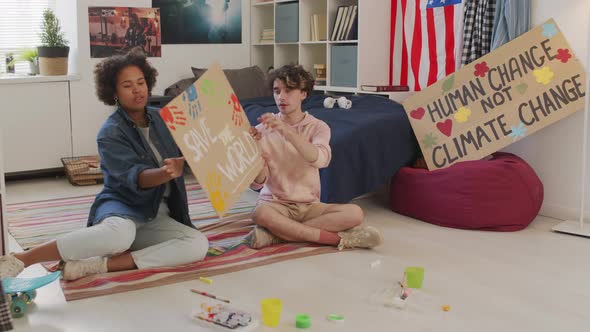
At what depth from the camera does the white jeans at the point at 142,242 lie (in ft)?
8.45

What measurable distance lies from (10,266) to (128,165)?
21.6 inches

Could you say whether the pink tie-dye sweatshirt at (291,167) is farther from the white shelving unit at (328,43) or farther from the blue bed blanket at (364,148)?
the white shelving unit at (328,43)

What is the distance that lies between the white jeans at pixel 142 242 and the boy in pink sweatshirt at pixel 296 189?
1.23ft

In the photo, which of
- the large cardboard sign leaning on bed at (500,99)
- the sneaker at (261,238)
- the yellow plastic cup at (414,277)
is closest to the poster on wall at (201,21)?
the large cardboard sign leaning on bed at (500,99)

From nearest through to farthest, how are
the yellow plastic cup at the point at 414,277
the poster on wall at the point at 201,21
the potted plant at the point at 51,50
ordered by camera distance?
1. the yellow plastic cup at the point at 414,277
2. the potted plant at the point at 51,50
3. the poster on wall at the point at 201,21

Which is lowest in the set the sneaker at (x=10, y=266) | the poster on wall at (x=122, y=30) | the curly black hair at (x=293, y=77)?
the sneaker at (x=10, y=266)

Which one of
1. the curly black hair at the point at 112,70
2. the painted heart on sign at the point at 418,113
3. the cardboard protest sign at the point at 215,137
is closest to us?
the cardboard protest sign at the point at 215,137

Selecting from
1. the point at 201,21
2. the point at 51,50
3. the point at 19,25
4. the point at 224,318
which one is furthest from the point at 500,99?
the point at 19,25

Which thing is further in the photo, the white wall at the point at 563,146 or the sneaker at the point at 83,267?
the white wall at the point at 563,146

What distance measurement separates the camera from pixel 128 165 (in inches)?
103

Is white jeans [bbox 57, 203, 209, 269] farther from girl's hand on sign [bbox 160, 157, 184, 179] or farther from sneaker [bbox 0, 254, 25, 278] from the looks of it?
girl's hand on sign [bbox 160, 157, 184, 179]

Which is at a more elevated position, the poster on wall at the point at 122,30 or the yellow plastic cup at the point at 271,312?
the poster on wall at the point at 122,30

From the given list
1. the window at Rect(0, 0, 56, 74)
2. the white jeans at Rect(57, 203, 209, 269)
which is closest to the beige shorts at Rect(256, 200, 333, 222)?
the white jeans at Rect(57, 203, 209, 269)

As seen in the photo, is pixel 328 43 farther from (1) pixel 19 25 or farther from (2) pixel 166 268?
(2) pixel 166 268
